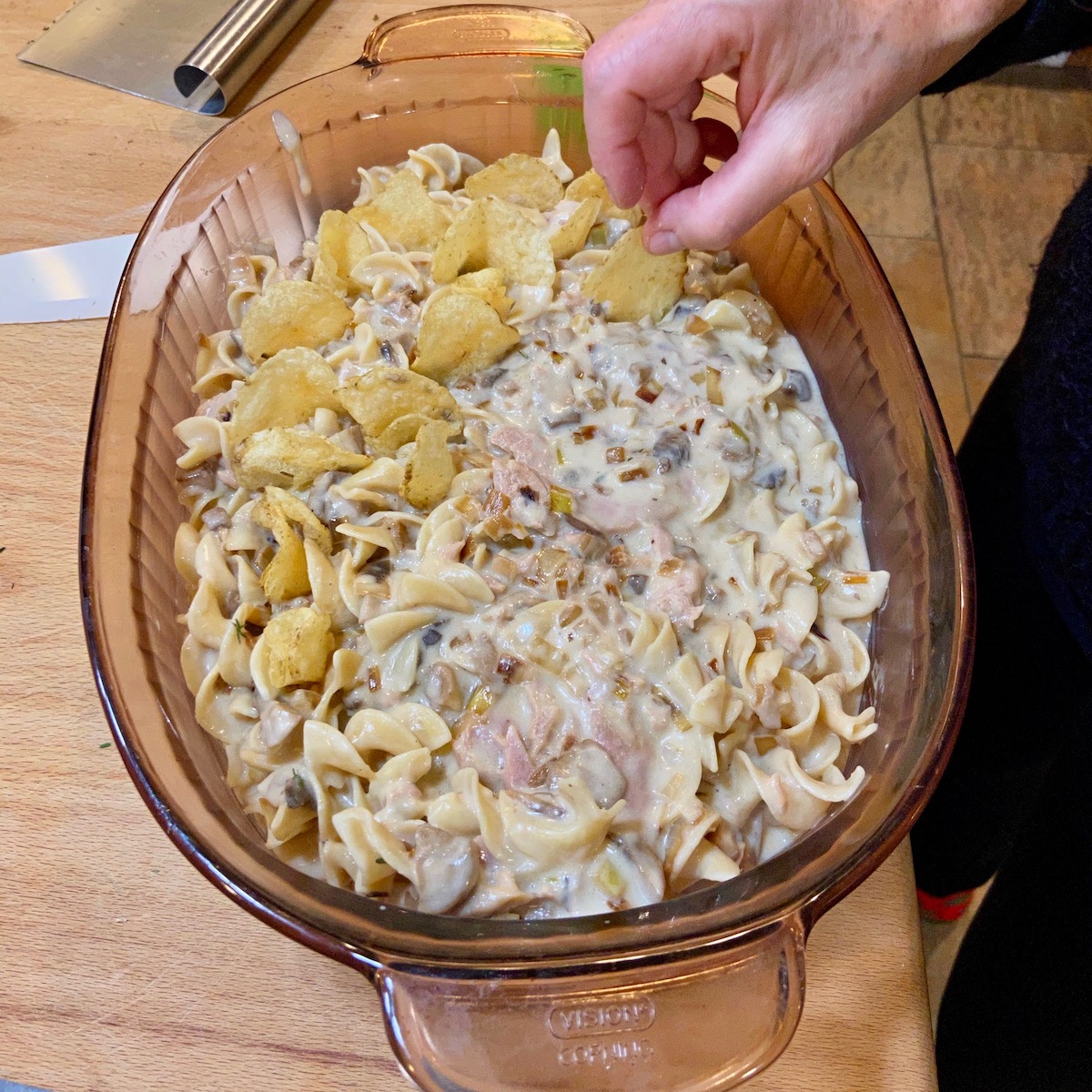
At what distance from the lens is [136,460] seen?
1.58 metres

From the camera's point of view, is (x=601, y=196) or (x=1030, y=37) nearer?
(x=1030, y=37)

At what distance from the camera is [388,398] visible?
5.44ft

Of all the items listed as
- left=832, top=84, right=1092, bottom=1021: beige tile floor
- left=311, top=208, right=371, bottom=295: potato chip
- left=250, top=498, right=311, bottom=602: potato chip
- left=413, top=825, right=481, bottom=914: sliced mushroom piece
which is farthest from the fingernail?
left=832, top=84, right=1092, bottom=1021: beige tile floor

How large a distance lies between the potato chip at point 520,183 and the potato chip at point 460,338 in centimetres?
37

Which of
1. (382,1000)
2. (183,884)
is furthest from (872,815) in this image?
(183,884)

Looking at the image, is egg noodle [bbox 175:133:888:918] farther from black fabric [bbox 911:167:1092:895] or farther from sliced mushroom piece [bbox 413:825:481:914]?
black fabric [bbox 911:167:1092:895]

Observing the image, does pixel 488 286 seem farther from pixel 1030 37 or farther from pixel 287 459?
pixel 1030 37

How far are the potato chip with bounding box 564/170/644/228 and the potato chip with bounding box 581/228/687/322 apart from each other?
18 centimetres

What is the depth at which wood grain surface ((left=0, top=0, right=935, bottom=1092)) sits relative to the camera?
4.18 ft

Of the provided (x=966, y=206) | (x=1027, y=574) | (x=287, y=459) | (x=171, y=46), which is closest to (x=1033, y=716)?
(x=1027, y=574)

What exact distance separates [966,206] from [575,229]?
3.15m

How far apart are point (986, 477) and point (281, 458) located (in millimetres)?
1580

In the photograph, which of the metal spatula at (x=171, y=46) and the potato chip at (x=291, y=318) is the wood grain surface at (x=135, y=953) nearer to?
the potato chip at (x=291, y=318)

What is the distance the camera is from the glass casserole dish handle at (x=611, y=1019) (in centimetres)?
112
